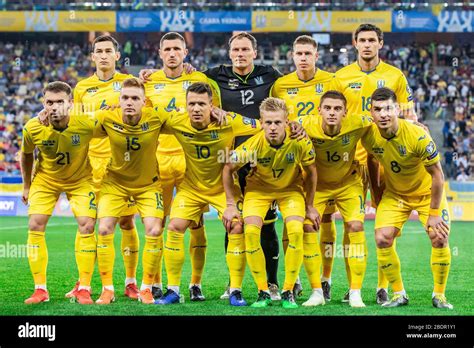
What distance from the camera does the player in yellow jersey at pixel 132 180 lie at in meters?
7.30

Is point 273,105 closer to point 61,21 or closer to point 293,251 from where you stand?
point 293,251

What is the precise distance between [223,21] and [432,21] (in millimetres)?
7468

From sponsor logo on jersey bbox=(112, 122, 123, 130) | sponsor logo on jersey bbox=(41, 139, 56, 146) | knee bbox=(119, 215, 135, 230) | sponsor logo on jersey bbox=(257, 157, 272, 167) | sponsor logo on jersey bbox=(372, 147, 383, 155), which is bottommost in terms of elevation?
knee bbox=(119, 215, 135, 230)

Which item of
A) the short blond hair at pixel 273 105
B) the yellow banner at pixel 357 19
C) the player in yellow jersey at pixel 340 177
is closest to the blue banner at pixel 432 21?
the yellow banner at pixel 357 19

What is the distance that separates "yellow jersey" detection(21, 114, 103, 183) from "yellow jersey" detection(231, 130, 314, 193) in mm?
1438

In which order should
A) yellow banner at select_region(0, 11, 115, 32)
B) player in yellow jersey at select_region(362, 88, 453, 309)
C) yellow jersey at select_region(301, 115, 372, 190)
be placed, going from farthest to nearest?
yellow banner at select_region(0, 11, 115, 32)
yellow jersey at select_region(301, 115, 372, 190)
player in yellow jersey at select_region(362, 88, 453, 309)

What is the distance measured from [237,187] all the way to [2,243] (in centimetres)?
750

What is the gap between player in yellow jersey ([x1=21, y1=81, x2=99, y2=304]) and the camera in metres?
7.34

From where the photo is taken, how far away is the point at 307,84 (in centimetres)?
776

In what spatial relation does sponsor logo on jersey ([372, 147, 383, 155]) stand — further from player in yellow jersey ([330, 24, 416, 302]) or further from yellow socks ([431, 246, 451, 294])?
yellow socks ([431, 246, 451, 294])

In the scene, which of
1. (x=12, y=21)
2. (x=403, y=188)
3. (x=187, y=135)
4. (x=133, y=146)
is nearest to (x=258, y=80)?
(x=187, y=135)

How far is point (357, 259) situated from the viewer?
7207mm

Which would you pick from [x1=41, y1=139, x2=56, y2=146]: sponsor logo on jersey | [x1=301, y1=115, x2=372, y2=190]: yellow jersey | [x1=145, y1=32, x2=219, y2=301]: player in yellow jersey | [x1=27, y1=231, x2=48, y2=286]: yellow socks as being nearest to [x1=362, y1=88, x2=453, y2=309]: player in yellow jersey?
[x1=301, y1=115, x2=372, y2=190]: yellow jersey

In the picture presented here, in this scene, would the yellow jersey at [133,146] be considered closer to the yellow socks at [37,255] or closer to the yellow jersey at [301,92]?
the yellow socks at [37,255]
